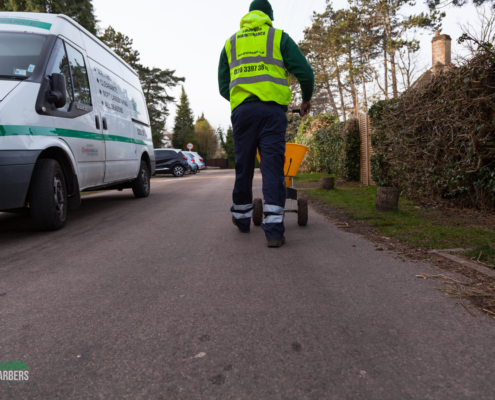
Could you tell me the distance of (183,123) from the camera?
73.1 metres

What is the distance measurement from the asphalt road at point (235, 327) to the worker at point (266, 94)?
1.83ft

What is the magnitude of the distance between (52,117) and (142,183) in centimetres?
403

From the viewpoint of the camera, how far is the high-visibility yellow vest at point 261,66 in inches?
149

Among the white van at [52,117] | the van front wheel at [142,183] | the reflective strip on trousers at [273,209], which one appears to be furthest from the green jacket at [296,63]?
the van front wheel at [142,183]

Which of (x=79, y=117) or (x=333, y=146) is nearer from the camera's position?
(x=79, y=117)

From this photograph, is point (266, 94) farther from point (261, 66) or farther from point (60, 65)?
point (60, 65)

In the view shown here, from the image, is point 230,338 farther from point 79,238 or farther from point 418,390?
point 79,238

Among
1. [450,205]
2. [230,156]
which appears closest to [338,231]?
[450,205]

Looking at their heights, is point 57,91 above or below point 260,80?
above

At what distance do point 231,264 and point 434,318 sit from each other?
158cm

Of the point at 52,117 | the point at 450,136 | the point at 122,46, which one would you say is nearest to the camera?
the point at 52,117

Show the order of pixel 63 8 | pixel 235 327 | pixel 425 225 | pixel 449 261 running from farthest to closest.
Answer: pixel 63 8, pixel 425 225, pixel 449 261, pixel 235 327

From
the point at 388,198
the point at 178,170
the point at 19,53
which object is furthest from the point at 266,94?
the point at 178,170

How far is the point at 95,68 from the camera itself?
20.0 ft
